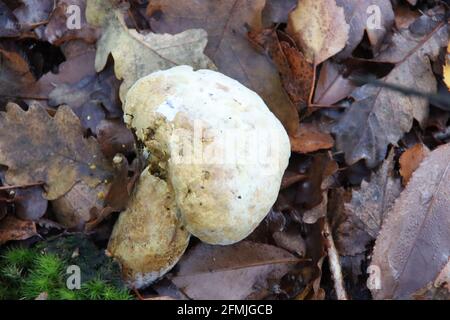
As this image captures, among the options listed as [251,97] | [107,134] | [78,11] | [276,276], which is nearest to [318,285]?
[276,276]

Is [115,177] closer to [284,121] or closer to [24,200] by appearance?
[24,200]

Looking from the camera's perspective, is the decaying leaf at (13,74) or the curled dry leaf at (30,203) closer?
the curled dry leaf at (30,203)

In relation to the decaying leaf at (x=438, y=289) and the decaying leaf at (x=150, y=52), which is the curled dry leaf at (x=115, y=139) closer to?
the decaying leaf at (x=150, y=52)

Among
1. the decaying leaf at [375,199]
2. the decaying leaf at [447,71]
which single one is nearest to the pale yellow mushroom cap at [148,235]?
the decaying leaf at [375,199]

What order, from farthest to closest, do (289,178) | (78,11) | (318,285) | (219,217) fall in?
(78,11), (289,178), (318,285), (219,217)

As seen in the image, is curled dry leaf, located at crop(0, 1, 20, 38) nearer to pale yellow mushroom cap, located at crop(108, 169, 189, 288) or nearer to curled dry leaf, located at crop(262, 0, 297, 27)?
pale yellow mushroom cap, located at crop(108, 169, 189, 288)

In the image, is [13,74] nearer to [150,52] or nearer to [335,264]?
[150,52]
